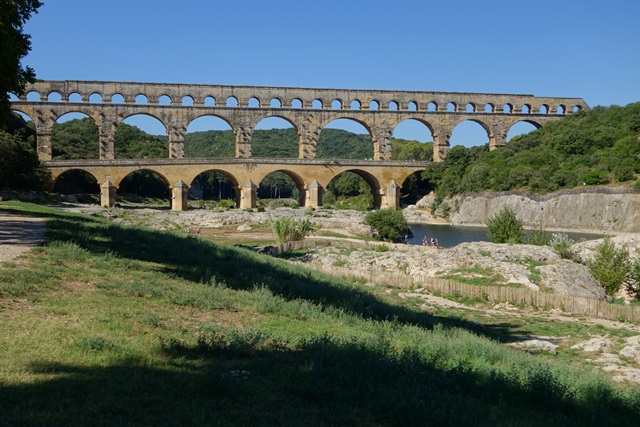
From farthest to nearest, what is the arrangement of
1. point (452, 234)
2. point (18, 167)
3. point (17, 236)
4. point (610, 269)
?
point (452, 234), point (18, 167), point (610, 269), point (17, 236)

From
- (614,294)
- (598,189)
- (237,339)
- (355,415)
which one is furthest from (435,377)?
(598,189)

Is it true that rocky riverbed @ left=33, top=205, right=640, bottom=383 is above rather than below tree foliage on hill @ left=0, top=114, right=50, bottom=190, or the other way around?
below

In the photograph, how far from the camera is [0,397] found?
463 cm

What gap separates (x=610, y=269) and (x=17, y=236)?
20091 millimetres

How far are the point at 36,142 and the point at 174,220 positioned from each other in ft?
79.9

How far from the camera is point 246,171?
2302 inches

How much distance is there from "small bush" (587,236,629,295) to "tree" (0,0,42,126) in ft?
68.9

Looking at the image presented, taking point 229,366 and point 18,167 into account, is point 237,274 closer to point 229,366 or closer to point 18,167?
point 229,366

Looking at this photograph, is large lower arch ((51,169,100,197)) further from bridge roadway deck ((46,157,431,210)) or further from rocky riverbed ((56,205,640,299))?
rocky riverbed ((56,205,640,299))

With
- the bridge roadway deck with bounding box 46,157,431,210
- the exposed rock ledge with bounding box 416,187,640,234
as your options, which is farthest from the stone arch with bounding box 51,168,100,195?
the exposed rock ledge with bounding box 416,187,640,234

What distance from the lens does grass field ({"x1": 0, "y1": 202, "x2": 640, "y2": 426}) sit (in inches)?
193

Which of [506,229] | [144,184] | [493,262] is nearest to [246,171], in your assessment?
[144,184]

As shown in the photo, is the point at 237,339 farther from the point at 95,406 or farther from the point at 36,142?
the point at 36,142

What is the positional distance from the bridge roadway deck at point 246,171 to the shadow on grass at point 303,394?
51.0 meters
